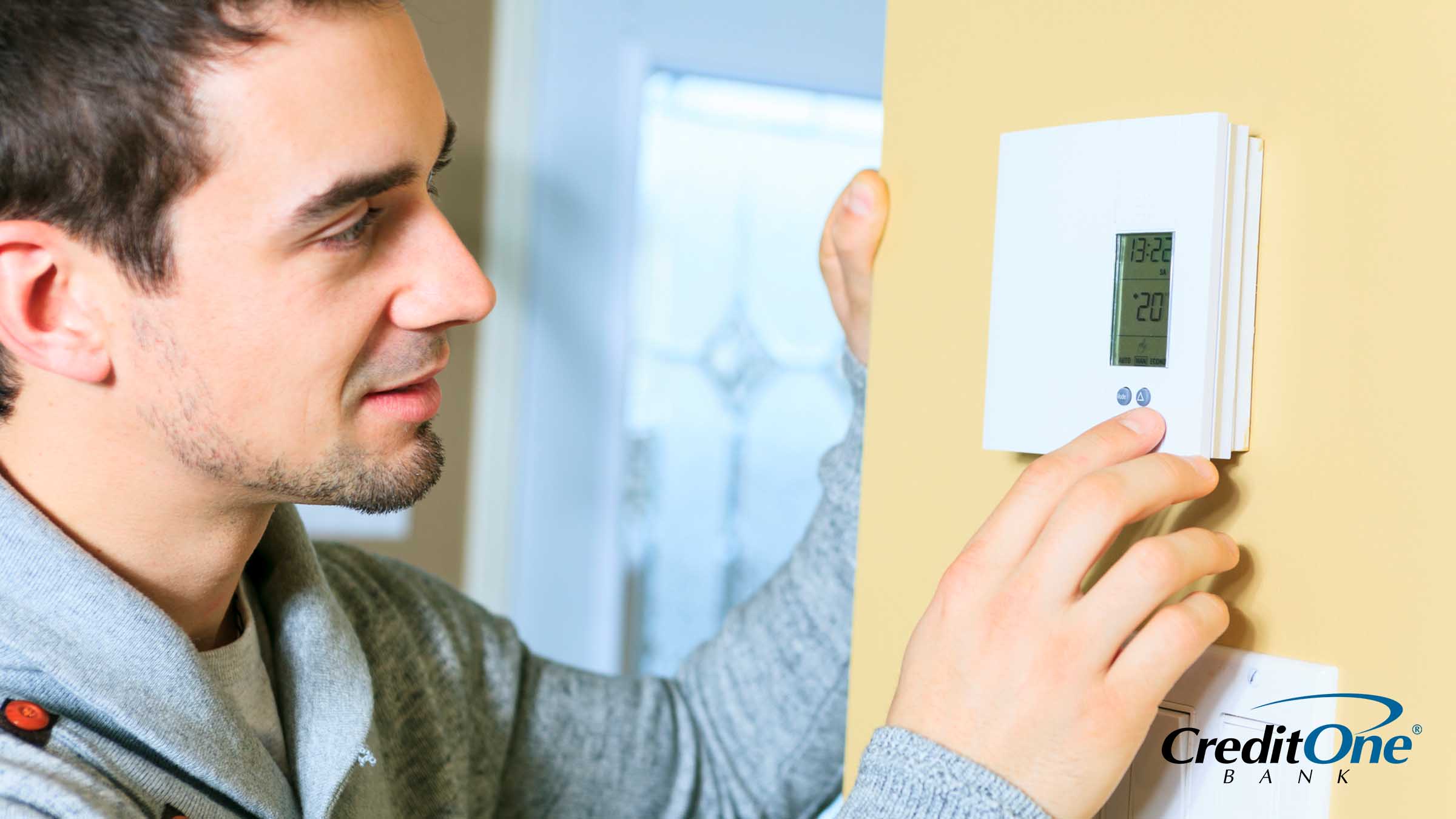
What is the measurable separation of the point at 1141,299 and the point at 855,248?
238 millimetres

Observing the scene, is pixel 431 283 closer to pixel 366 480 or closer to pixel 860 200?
pixel 366 480

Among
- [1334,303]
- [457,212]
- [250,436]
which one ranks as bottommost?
[250,436]

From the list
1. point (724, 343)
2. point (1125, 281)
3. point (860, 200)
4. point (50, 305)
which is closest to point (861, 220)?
point (860, 200)

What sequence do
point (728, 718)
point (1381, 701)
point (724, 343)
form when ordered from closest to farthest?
point (1381, 701) → point (728, 718) → point (724, 343)

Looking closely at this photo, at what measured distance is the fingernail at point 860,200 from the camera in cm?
73

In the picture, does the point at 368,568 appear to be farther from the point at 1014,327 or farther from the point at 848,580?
the point at 1014,327

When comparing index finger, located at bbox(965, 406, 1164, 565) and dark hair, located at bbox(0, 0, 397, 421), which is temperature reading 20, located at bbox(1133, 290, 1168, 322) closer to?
index finger, located at bbox(965, 406, 1164, 565)

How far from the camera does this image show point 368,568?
1.14 meters

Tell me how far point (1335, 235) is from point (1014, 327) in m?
0.16

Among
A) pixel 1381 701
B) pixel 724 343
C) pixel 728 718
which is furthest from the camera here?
pixel 724 343

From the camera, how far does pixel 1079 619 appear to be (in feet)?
→ 1.79

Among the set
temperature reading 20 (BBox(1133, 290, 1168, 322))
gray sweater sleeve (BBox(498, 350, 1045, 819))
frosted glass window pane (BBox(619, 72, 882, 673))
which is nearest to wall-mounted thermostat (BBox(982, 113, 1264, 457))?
temperature reading 20 (BBox(1133, 290, 1168, 322))

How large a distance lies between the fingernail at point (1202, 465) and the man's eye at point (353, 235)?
535 mm

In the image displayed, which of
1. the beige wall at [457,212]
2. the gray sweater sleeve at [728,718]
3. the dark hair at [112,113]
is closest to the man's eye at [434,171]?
the dark hair at [112,113]
